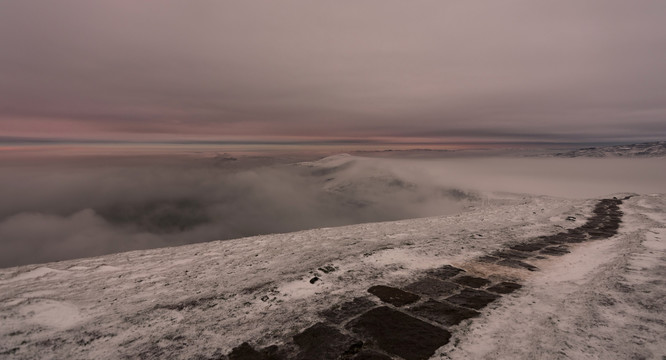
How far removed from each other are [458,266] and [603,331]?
2697mm

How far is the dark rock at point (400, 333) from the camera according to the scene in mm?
3021

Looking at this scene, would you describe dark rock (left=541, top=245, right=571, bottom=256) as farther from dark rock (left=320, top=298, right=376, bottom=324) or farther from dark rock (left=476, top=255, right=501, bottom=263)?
dark rock (left=320, top=298, right=376, bottom=324)

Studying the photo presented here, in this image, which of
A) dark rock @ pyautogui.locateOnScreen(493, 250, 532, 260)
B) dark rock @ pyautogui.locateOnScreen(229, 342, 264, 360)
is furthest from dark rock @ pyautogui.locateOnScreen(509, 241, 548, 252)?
dark rock @ pyautogui.locateOnScreen(229, 342, 264, 360)

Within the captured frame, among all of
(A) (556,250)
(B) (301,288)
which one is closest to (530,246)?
(A) (556,250)

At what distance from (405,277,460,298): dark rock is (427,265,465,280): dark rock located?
0.82 ft

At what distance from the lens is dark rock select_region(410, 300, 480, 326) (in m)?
3.62

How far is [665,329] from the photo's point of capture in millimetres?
3123

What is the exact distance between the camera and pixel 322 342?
124 inches

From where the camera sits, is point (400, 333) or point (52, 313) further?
point (52, 313)

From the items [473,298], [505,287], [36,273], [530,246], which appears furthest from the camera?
[530,246]

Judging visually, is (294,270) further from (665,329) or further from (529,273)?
(665,329)

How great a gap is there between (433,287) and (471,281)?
0.80 metres

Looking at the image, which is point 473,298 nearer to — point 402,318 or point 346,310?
point 402,318

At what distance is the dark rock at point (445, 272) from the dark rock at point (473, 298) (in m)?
0.68
